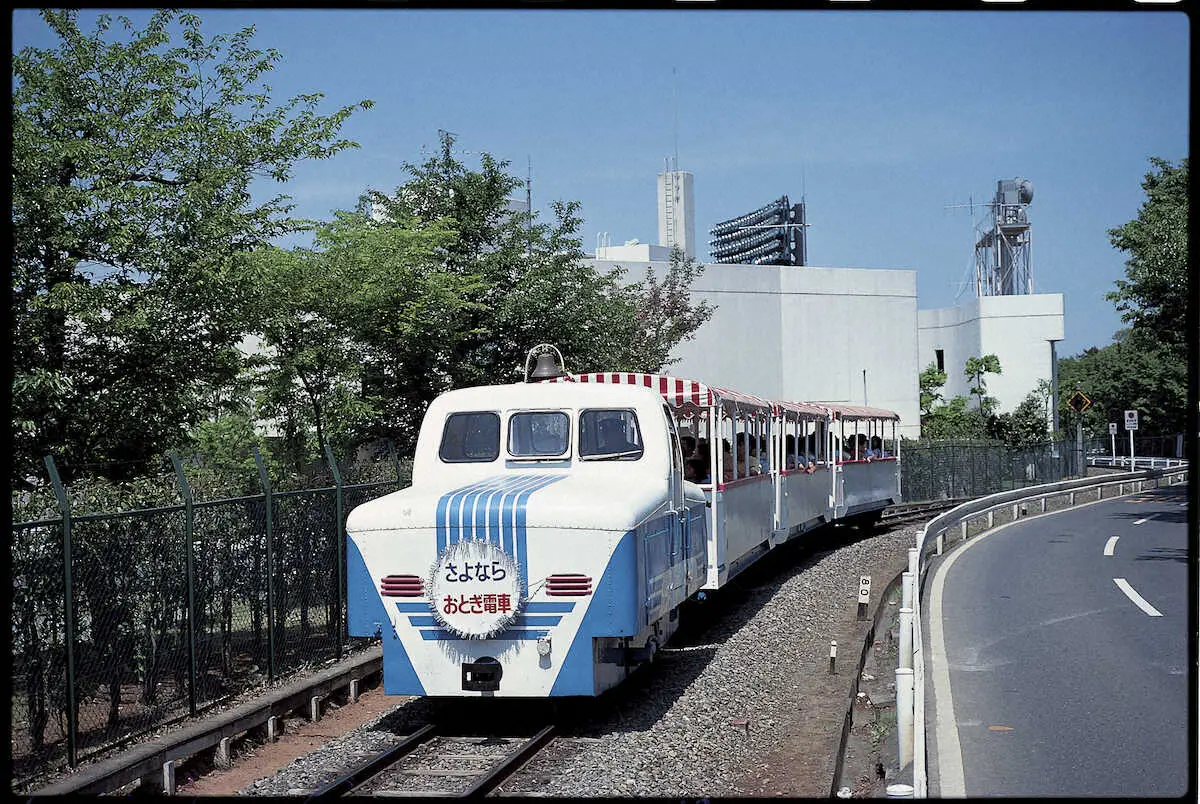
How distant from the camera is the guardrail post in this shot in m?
8.35

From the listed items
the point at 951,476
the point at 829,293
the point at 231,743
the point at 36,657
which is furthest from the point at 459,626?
the point at 829,293

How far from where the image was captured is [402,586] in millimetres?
10055

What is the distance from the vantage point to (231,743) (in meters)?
10.1

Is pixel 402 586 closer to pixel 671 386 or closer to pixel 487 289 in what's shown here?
pixel 671 386

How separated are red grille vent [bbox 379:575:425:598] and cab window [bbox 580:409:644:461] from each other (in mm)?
2498

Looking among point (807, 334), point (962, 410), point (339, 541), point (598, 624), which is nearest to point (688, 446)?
point (339, 541)

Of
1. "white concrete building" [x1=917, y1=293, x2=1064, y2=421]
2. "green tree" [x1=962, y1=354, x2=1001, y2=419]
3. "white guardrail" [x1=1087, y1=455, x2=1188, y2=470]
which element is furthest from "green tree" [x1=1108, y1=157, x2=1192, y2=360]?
"white concrete building" [x1=917, y1=293, x2=1064, y2=421]

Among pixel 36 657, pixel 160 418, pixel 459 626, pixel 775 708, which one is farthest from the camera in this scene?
pixel 160 418

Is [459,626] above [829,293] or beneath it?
beneath

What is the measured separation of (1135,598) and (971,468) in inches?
1161

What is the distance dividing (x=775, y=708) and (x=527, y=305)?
11356 mm

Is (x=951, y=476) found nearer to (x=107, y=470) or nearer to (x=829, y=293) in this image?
(x=829, y=293)

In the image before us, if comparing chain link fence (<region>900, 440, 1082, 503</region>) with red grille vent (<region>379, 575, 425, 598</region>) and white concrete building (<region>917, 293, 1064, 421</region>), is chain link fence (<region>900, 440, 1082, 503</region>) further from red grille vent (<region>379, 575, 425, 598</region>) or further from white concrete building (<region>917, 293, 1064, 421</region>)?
white concrete building (<region>917, 293, 1064, 421</region>)

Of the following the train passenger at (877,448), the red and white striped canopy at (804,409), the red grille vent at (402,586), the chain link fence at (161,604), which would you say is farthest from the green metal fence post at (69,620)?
the train passenger at (877,448)
